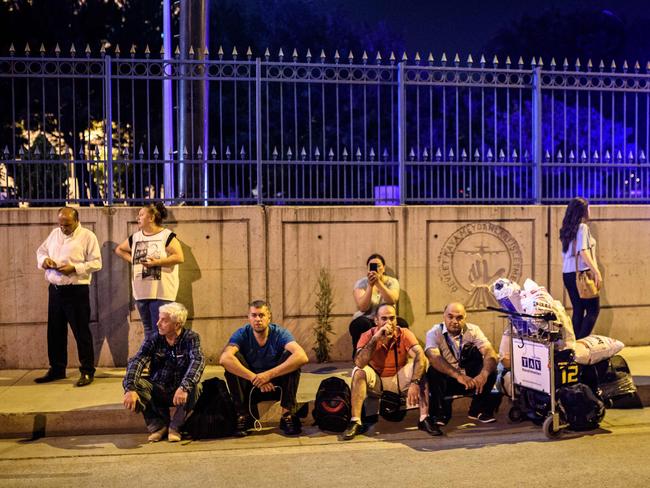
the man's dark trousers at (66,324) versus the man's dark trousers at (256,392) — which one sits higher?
the man's dark trousers at (66,324)

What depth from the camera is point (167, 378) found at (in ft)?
23.0

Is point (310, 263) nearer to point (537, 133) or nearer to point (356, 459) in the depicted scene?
point (537, 133)

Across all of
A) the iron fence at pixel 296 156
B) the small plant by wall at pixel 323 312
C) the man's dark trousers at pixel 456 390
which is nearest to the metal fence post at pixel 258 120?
the iron fence at pixel 296 156

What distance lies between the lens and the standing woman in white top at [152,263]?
830 cm

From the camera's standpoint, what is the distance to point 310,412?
738cm

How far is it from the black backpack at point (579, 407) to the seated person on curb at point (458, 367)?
74 cm

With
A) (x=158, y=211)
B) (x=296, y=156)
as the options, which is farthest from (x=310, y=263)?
(x=158, y=211)

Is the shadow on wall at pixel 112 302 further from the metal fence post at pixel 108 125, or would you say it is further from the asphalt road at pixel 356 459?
the asphalt road at pixel 356 459

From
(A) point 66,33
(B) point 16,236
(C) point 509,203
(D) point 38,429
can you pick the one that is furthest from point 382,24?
(D) point 38,429

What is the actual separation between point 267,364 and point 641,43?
29102 millimetres

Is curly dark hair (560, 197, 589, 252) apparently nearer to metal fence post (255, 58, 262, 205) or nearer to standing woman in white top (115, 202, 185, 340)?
metal fence post (255, 58, 262, 205)

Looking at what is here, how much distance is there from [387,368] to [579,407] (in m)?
1.68

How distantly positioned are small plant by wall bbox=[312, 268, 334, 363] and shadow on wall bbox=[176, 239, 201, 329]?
142 centimetres

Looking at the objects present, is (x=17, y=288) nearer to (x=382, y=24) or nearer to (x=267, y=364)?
(x=267, y=364)
